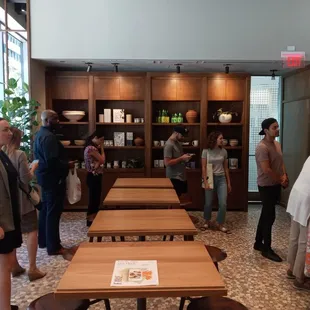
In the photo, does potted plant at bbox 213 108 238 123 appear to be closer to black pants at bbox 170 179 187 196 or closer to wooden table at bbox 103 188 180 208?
black pants at bbox 170 179 187 196

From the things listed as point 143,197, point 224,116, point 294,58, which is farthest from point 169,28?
point 143,197

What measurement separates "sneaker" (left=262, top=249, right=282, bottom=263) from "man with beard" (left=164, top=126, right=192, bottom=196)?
149 centimetres

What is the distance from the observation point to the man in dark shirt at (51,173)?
383 centimetres

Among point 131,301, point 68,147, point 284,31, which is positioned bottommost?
point 131,301

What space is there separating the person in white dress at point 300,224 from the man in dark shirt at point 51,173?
8.07ft

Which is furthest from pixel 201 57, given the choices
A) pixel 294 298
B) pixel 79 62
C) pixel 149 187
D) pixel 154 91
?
pixel 294 298

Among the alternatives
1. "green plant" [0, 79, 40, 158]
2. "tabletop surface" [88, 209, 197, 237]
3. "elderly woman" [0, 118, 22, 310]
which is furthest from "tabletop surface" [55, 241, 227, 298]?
"green plant" [0, 79, 40, 158]

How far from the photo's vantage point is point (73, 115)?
241 inches

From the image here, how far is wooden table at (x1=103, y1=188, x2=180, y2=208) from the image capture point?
329 centimetres

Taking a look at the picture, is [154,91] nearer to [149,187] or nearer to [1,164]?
[149,187]

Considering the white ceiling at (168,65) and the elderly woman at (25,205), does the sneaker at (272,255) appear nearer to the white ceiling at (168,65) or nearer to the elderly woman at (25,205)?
the elderly woman at (25,205)

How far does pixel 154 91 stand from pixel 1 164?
13.6 ft

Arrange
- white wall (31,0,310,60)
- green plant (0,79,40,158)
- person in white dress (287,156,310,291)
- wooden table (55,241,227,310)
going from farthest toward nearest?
white wall (31,0,310,60) < green plant (0,79,40,158) < person in white dress (287,156,310,291) < wooden table (55,241,227,310)

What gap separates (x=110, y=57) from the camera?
5.34 metres
